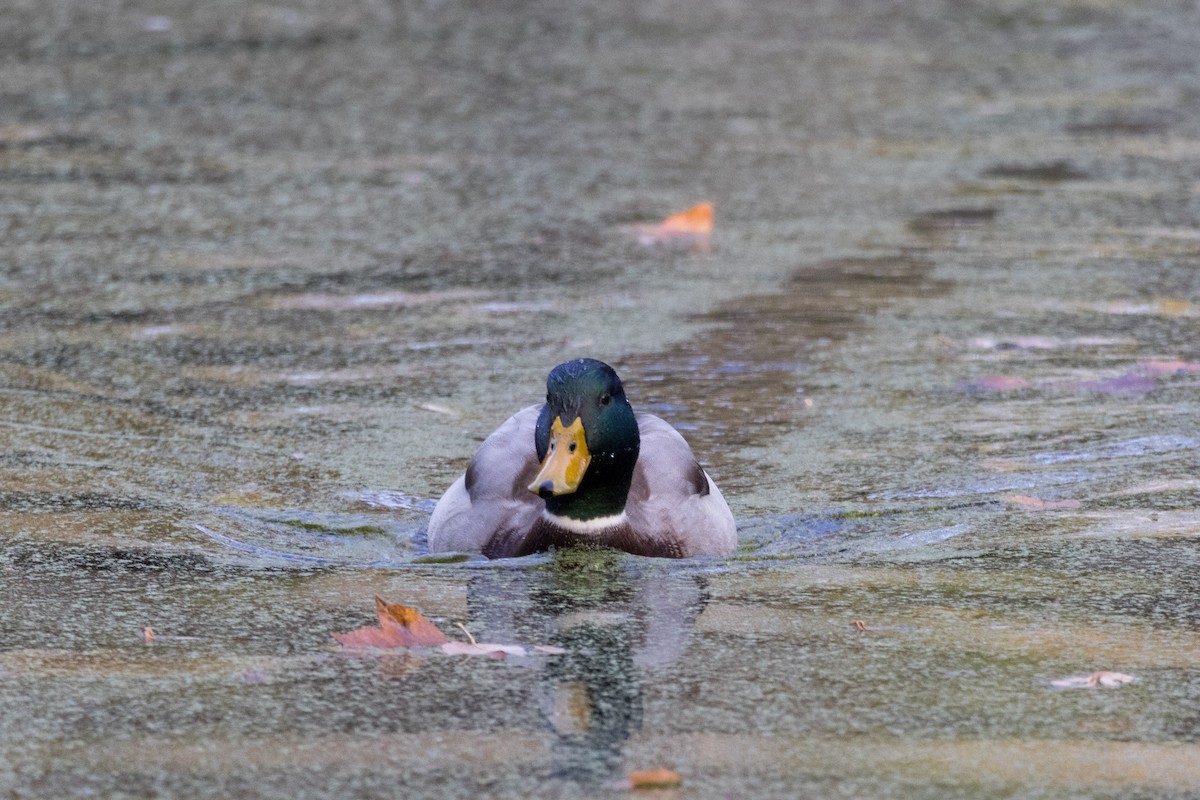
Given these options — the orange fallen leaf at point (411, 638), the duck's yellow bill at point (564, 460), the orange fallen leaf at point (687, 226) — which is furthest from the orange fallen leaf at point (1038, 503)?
the orange fallen leaf at point (687, 226)

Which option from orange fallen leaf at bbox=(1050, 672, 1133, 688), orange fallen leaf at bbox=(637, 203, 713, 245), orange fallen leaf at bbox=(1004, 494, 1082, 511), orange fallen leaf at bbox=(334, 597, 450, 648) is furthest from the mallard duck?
orange fallen leaf at bbox=(637, 203, 713, 245)

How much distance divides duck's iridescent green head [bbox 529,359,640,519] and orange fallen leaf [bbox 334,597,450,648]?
0.55 meters

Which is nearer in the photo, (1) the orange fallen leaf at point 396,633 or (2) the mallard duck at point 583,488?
(1) the orange fallen leaf at point 396,633

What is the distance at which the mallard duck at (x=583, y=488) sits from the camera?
468 centimetres

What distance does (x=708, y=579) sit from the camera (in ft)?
15.5

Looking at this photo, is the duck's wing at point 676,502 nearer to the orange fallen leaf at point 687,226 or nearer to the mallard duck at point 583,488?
the mallard duck at point 583,488

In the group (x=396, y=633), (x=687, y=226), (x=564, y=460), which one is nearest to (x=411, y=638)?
(x=396, y=633)

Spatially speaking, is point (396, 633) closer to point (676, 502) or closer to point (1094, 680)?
point (676, 502)

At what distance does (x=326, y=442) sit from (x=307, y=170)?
3914 millimetres

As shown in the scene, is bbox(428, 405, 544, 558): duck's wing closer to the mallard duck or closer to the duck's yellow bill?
the mallard duck

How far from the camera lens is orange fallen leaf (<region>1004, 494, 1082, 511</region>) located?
528cm

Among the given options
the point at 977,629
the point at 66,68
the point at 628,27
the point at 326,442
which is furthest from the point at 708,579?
the point at 628,27

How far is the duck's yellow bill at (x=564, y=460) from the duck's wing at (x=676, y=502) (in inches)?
13.0

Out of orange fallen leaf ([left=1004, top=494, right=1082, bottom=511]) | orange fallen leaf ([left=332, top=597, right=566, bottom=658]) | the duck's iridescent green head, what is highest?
the duck's iridescent green head
